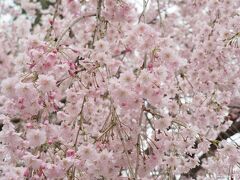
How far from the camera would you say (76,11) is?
4.03m

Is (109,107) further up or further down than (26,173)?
further up

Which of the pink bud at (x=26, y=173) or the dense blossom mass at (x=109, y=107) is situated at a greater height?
the dense blossom mass at (x=109, y=107)

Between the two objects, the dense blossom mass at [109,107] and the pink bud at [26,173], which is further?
the dense blossom mass at [109,107]

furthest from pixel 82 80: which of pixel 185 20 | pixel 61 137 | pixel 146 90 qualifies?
pixel 185 20

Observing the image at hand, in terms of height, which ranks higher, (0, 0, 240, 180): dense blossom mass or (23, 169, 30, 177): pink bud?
(0, 0, 240, 180): dense blossom mass

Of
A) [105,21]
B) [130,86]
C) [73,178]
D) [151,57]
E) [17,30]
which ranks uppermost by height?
[17,30]

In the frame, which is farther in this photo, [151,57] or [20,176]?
[151,57]

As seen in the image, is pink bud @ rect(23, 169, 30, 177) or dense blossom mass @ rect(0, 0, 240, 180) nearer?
pink bud @ rect(23, 169, 30, 177)

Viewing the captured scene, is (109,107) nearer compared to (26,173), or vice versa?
(26,173)

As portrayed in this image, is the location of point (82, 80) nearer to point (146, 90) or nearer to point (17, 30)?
point (146, 90)

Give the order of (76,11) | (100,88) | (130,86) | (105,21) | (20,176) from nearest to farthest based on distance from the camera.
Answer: (20,176)
(130,86)
(100,88)
(105,21)
(76,11)

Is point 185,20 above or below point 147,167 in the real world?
above

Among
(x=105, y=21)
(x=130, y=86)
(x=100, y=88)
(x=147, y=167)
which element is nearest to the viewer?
(x=130, y=86)

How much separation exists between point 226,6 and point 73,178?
7.88ft
